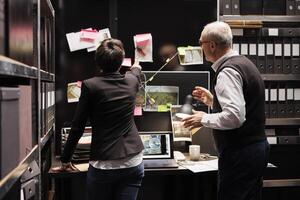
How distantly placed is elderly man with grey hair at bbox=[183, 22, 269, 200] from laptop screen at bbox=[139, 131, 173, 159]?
0.66 m

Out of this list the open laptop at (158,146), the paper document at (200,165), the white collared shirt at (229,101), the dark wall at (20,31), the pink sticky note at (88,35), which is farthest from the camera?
the pink sticky note at (88,35)

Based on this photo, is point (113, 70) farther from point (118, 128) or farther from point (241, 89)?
point (241, 89)

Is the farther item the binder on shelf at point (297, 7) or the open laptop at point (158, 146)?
the binder on shelf at point (297, 7)

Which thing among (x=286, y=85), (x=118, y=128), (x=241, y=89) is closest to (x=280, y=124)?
(x=286, y=85)

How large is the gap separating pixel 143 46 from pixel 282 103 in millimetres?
1172

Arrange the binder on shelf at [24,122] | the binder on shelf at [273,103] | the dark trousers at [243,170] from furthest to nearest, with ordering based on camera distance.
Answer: the binder on shelf at [273,103] → the dark trousers at [243,170] → the binder on shelf at [24,122]

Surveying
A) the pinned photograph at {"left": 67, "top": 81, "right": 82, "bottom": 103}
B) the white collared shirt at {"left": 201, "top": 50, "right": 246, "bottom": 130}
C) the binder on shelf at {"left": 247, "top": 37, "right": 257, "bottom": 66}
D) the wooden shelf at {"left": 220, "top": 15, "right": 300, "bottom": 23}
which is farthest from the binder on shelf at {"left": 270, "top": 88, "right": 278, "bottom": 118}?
the pinned photograph at {"left": 67, "top": 81, "right": 82, "bottom": 103}

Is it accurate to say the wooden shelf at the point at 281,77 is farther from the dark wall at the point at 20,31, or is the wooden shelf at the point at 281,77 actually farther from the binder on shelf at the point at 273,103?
the dark wall at the point at 20,31

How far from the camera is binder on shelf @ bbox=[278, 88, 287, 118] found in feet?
10.2

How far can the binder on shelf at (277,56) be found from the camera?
310 cm

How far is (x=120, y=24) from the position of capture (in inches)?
121

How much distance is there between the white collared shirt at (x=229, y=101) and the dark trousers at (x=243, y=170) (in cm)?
17

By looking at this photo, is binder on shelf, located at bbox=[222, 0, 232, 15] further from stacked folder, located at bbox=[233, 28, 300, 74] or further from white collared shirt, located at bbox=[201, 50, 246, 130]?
white collared shirt, located at bbox=[201, 50, 246, 130]

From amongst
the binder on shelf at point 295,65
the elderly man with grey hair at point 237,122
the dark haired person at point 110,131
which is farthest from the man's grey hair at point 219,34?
the binder on shelf at point 295,65
